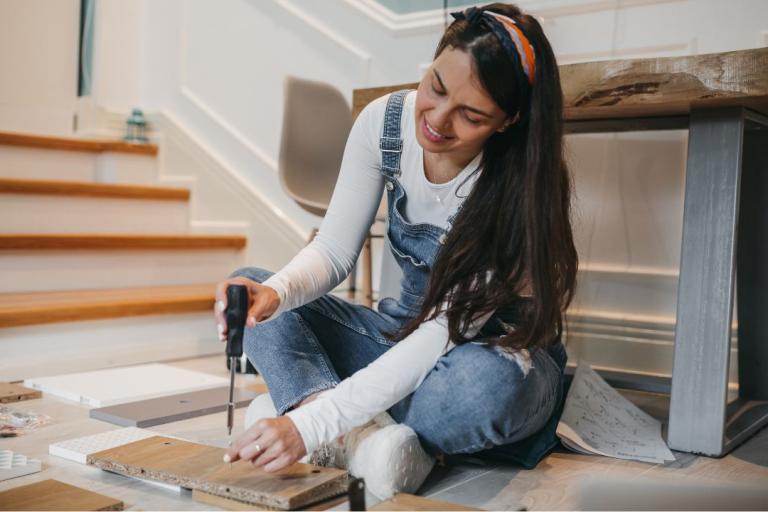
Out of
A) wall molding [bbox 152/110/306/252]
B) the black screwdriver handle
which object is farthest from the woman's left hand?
wall molding [bbox 152/110/306/252]

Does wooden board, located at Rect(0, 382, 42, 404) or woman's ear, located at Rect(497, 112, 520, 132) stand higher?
woman's ear, located at Rect(497, 112, 520, 132)

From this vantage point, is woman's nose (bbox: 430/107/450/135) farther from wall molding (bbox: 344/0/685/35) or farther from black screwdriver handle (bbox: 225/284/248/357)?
wall molding (bbox: 344/0/685/35)

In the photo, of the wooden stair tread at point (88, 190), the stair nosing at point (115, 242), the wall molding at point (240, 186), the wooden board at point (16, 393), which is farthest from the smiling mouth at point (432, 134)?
the wall molding at point (240, 186)

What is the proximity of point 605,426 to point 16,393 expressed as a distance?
124 cm

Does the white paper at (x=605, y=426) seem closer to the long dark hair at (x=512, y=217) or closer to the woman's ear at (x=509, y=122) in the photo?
the long dark hair at (x=512, y=217)

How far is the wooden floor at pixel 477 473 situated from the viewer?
1137 millimetres

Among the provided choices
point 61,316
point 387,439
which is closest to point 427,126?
point 387,439

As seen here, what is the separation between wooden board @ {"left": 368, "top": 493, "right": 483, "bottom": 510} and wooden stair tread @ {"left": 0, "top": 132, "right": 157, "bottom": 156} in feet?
7.50

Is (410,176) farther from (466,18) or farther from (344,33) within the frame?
(344,33)

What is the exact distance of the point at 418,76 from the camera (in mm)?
2775

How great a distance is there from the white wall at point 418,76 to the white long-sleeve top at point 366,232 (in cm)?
56

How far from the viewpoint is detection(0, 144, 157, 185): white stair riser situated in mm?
2834

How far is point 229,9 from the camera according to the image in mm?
3283

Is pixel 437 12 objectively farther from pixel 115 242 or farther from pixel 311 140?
pixel 115 242
